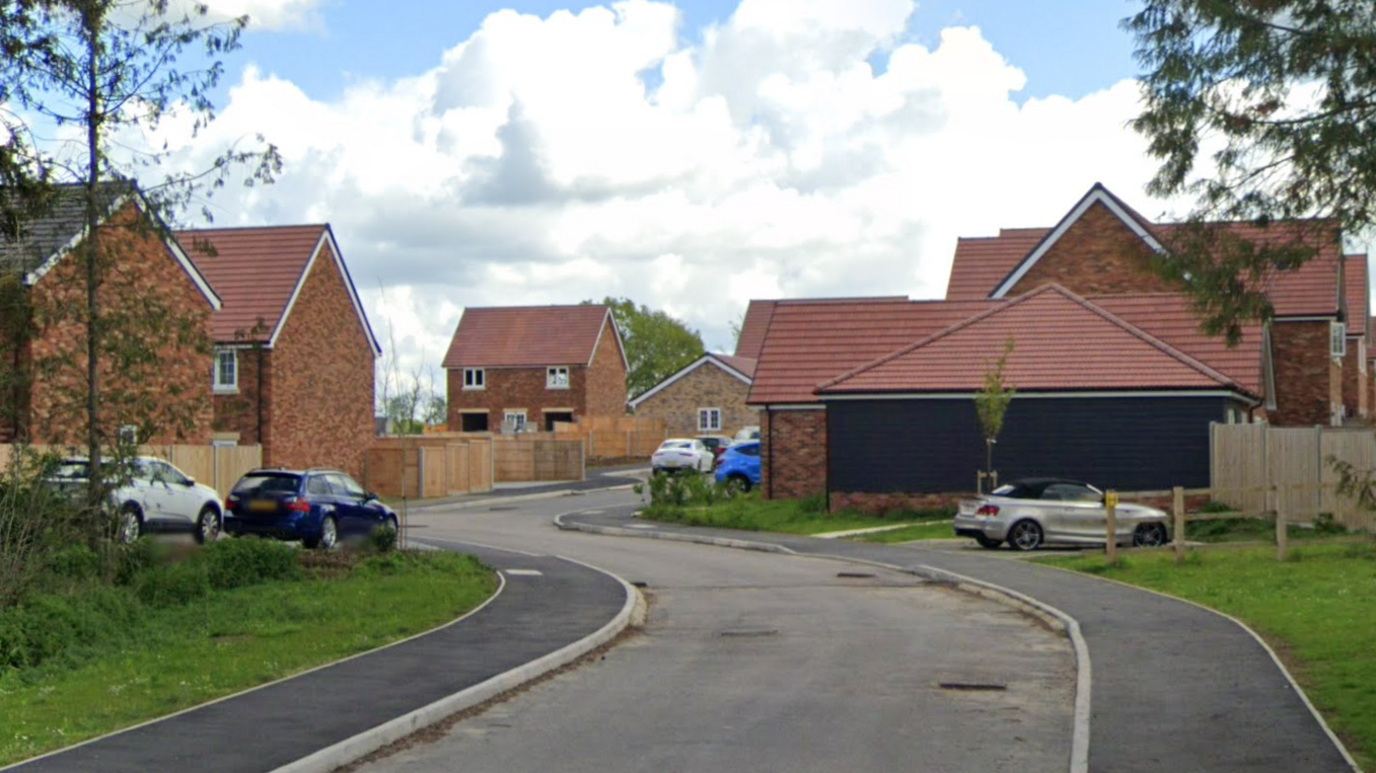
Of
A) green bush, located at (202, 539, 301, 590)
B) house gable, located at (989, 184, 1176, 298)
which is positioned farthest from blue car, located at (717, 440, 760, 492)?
green bush, located at (202, 539, 301, 590)

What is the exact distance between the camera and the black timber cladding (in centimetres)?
3497

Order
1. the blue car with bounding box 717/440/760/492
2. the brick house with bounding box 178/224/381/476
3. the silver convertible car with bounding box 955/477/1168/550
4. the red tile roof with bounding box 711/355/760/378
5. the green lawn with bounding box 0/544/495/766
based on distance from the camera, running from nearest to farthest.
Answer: the green lawn with bounding box 0/544/495/766 → the silver convertible car with bounding box 955/477/1168/550 → the brick house with bounding box 178/224/381/476 → the blue car with bounding box 717/440/760/492 → the red tile roof with bounding box 711/355/760/378

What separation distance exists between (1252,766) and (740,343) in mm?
81869

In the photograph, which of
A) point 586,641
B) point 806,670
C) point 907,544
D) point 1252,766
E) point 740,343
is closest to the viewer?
point 1252,766

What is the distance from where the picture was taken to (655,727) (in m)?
12.0

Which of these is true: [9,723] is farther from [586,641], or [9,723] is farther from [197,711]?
[586,641]

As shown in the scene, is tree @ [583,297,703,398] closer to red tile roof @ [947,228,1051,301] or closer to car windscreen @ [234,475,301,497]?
red tile roof @ [947,228,1051,301]

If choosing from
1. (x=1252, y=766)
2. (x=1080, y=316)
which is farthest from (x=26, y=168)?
(x=1080, y=316)

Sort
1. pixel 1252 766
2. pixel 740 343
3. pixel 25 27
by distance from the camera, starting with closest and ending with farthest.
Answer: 1. pixel 1252 766
2. pixel 25 27
3. pixel 740 343

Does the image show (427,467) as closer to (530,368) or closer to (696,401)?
(696,401)

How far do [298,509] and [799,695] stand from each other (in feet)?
52.8

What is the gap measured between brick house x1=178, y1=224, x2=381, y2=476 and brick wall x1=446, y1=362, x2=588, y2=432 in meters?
32.4

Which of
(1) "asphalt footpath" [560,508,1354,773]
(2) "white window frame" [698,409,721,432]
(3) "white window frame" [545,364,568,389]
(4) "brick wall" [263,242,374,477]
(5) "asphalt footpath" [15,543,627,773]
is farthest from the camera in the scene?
(3) "white window frame" [545,364,568,389]

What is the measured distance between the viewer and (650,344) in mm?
128000
